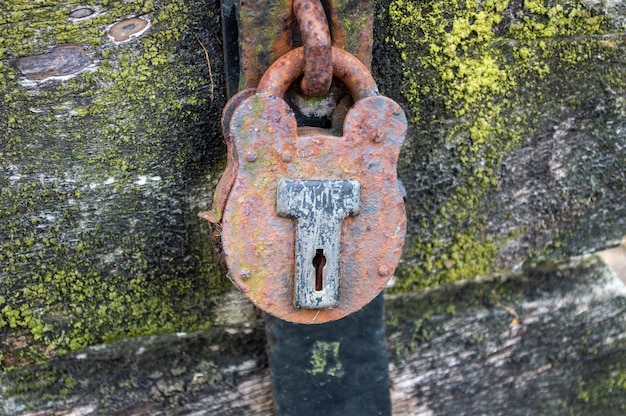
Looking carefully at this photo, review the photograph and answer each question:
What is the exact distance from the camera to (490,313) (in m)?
0.99

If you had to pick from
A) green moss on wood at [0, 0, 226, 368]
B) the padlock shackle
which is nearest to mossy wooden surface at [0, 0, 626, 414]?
→ green moss on wood at [0, 0, 226, 368]

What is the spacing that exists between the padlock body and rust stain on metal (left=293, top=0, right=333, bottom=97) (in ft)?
0.13

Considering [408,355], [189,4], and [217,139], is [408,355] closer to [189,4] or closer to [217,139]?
[217,139]

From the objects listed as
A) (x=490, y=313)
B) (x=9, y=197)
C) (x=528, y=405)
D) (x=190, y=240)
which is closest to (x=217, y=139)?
(x=190, y=240)

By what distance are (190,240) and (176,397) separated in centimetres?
26

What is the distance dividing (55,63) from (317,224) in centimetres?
35

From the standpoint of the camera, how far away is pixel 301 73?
603 millimetres

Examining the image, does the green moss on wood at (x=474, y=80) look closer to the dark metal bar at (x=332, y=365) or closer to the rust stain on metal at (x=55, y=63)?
the dark metal bar at (x=332, y=365)

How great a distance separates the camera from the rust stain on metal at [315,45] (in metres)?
0.57

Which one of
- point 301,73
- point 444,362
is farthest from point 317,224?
point 444,362

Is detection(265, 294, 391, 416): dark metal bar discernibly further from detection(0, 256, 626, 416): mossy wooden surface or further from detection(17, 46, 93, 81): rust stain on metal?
detection(17, 46, 93, 81): rust stain on metal

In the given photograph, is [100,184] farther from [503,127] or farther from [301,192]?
[503,127]

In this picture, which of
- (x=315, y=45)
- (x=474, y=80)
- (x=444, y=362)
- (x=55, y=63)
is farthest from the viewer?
(x=444, y=362)

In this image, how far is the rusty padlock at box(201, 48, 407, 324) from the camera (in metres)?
0.60
